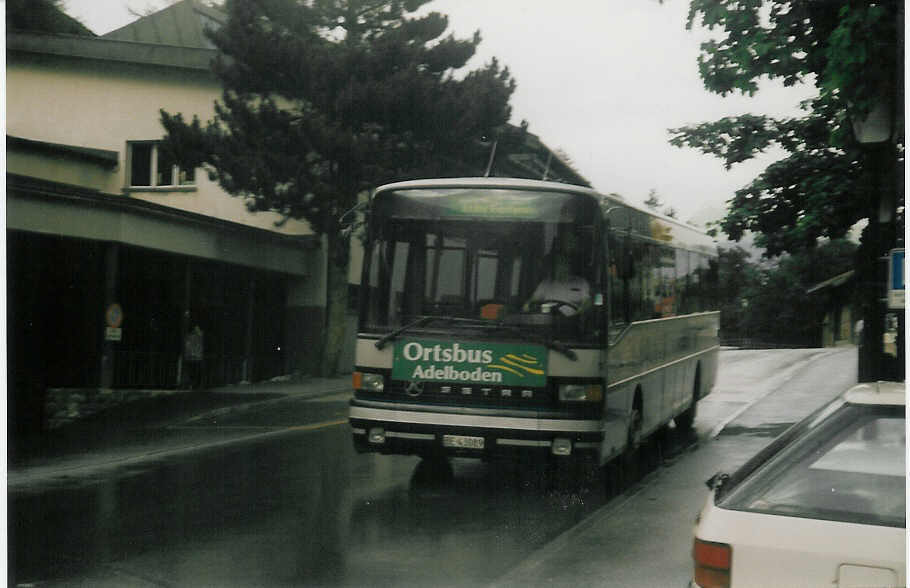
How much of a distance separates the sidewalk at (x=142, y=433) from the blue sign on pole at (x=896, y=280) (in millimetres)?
8213

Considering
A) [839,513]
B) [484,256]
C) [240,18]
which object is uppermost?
[240,18]

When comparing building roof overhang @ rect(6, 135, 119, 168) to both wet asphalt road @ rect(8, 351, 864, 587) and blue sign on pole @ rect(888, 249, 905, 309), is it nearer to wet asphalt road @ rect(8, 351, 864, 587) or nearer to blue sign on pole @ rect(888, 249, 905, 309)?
wet asphalt road @ rect(8, 351, 864, 587)

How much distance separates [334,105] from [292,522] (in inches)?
504

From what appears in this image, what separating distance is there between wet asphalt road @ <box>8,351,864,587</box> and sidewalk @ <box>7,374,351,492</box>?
0.72m

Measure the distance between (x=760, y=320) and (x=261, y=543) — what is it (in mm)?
26705

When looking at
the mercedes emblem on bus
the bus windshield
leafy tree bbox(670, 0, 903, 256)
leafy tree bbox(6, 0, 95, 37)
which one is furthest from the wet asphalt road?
leafy tree bbox(6, 0, 95, 37)

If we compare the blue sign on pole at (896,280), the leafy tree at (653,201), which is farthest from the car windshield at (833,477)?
the leafy tree at (653,201)

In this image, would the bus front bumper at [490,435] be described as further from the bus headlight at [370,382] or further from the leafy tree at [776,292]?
the leafy tree at [776,292]

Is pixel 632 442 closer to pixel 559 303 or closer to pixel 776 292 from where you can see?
pixel 559 303

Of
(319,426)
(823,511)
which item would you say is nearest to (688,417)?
(319,426)

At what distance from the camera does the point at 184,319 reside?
73.4ft

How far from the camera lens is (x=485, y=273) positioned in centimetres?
934

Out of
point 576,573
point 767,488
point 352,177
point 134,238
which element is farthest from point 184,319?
point 767,488

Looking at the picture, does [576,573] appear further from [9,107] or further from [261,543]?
[9,107]
